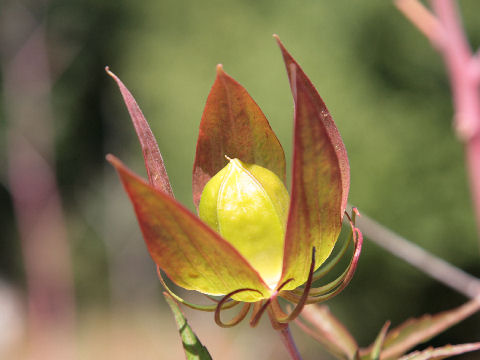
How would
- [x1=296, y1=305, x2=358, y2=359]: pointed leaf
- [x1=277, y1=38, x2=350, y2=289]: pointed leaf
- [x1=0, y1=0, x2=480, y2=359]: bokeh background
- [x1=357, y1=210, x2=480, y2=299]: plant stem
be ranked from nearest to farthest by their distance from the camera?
[x1=277, y1=38, x2=350, y2=289]: pointed leaf → [x1=296, y1=305, x2=358, y2=359]: pointed leaf → [x1=357, y1=210, x2=480, y2=299]: plant stem → [x1=0, y1=0, x2=480, y2=359]: bokeh background

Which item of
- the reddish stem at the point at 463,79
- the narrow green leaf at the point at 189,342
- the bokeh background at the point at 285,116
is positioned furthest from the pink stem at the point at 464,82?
the bokeh background at the point at 285,116

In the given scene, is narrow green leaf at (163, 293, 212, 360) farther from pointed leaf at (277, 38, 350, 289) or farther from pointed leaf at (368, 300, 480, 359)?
pointed leaf at (368, 300, 480, 359)

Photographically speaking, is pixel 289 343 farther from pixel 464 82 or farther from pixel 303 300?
pixel 464 82

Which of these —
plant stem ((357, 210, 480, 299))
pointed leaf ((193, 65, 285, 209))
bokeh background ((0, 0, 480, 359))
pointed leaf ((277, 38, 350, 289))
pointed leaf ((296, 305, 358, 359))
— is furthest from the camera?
bokeh background ((0, 0, 480, 359))

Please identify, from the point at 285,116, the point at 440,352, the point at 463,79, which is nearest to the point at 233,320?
the point at 440,352

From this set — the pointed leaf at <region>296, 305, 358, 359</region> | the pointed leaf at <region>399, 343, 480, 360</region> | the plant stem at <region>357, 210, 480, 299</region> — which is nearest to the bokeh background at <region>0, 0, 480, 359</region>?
the plant stem at <region>357, 210, 480, 299</region>

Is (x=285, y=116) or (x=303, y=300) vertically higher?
(x=285, y=116)

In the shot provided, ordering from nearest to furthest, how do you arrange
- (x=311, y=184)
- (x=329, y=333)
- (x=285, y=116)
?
1. (x=311, y=184)
2. (x=329, y=333)
3. (x=285, y=116)

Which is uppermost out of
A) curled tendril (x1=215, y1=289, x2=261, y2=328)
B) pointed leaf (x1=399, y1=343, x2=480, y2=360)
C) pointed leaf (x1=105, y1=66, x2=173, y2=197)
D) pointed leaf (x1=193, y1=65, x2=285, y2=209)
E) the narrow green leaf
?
pointed leaf (x1=193, y1=65, x2=285, y2=209)
